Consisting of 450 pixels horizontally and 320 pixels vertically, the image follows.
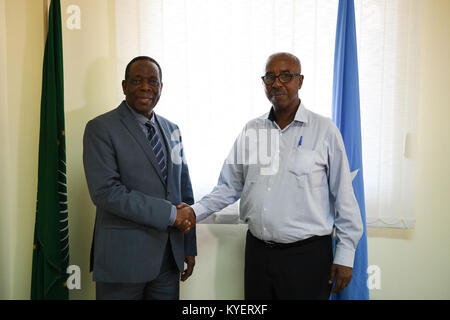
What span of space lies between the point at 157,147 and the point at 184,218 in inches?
16.0

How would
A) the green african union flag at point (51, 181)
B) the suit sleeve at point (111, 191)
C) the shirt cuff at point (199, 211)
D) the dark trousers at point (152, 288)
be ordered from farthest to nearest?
the green african union flag at point (51, 181) < the shirt cuff at point (199, 211) < the dark trousers at point (152, 288) < the suit sleeve at point (111, 191)

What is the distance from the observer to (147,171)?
150cm

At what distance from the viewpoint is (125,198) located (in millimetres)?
1414

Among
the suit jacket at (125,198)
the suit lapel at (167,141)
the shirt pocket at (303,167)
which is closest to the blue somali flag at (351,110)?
the shirt pocket at (303,167)

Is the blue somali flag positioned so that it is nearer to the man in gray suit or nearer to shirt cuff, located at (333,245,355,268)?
shirt cuff, located at (333,245,355,268)

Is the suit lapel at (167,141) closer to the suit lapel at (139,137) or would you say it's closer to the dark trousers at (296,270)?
the suit lapel at (139,137)

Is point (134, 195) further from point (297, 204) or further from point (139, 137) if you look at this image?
point (297, 204)

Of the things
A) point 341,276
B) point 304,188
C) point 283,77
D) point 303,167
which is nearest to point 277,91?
point 283,77

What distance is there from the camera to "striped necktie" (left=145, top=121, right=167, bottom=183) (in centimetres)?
156

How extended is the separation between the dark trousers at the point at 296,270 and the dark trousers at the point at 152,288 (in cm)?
49

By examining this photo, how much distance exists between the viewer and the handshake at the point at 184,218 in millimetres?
1529

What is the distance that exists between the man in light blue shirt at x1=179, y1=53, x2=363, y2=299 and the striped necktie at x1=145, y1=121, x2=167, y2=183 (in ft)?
1.61
